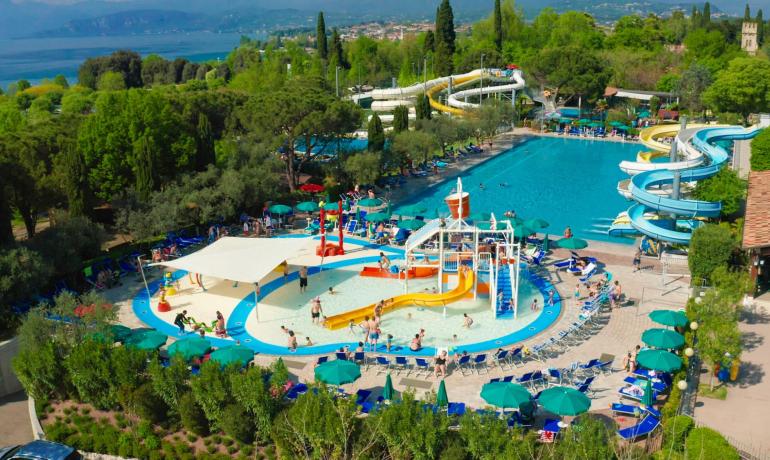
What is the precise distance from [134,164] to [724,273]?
2475 centimetres

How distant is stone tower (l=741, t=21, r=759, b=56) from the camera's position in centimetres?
11694

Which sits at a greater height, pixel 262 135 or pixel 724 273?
pixel 262 135

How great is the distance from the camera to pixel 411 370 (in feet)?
64.3

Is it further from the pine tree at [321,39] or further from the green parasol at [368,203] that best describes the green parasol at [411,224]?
the pine tree at [321,39]

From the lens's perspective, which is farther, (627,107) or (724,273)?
(627,107)

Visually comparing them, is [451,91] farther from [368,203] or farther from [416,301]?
[416,301]

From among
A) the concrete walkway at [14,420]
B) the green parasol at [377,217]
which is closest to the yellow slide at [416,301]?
the green parasol at [377,217]

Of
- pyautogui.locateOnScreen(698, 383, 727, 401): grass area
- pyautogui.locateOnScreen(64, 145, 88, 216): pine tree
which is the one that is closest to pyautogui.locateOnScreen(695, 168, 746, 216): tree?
pyautogui.locateOnScreen(698, 383, 727, 401): grass area

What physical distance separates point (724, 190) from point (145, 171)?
2523 cm

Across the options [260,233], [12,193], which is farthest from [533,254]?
[12,193]

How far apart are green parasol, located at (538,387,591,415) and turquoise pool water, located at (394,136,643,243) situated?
16860 millimetres

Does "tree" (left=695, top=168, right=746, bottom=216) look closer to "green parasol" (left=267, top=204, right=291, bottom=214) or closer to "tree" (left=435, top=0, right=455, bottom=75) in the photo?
"green parasol" (left=267, top=204, right=291, bottom=214)

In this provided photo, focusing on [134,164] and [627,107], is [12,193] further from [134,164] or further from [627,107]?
[627,107]

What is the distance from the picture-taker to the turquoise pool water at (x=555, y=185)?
36250 mm
